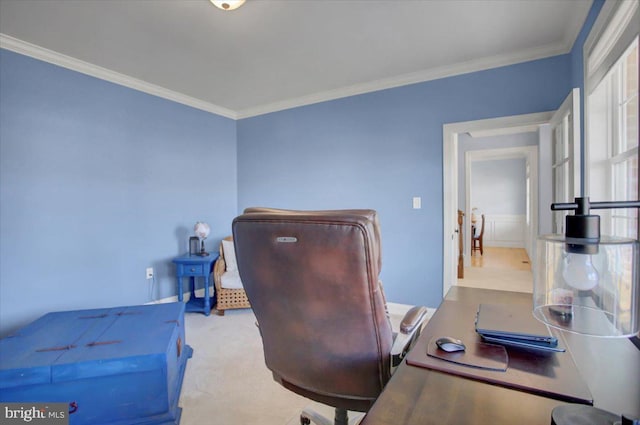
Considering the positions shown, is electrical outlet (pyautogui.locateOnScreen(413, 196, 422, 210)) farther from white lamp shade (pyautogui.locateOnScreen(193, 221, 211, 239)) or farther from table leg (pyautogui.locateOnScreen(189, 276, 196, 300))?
table leg (pyautogui.locateOnScreen(189, 276, 196, 300))

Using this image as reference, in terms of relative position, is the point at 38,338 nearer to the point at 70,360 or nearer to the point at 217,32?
the point at 70,360

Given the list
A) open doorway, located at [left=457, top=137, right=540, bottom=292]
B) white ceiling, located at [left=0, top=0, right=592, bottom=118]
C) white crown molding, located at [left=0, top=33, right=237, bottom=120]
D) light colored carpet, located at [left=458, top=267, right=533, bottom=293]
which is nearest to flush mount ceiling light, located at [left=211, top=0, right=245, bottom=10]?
white ceiling, located at [left=0, top=0, right=592, bottom=118]

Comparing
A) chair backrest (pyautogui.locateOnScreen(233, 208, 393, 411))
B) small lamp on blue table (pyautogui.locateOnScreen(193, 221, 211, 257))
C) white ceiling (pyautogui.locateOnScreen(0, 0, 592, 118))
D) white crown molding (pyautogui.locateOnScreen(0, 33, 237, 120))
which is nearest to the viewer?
chair backrest (pyautogui.locateOnScreen(233, 208, 393, 411))

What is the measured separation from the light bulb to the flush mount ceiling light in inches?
83.4

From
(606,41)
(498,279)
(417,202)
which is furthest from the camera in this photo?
(498,279)

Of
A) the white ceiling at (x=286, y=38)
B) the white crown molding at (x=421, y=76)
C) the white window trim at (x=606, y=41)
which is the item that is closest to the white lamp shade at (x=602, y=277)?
the white window trim at (x=606, y=41)

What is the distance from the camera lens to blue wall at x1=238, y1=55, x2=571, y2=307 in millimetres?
2732

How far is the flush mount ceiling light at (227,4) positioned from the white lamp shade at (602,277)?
6.78ft

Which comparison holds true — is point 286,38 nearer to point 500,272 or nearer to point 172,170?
point 172,170

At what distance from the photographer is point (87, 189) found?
2.85 meters

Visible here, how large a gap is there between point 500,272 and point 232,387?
4562 millimetres

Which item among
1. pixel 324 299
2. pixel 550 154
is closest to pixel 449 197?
pixel 550 154

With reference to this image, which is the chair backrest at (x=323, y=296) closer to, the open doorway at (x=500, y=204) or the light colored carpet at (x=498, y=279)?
the open doorway at (x=500, y=204)

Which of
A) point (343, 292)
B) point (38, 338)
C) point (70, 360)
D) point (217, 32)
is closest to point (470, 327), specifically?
point (343, 292)
